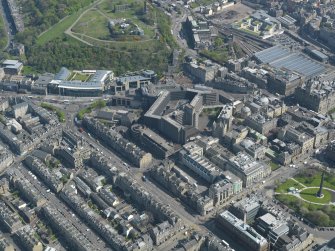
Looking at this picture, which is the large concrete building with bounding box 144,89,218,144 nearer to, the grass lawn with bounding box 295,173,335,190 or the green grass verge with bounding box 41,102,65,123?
the green grass verge with bounding box 41,102,65,123

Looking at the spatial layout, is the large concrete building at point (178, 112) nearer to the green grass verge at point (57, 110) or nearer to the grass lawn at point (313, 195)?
the green grass verge at point (57, 110)

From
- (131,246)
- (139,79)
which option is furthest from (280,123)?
(131,246)

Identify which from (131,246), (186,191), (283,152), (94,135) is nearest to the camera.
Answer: (131,246)

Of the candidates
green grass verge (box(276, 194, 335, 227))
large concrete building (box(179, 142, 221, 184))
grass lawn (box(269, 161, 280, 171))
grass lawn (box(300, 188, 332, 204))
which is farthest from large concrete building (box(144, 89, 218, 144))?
grass lawn (box(300, 188, 332, 204))

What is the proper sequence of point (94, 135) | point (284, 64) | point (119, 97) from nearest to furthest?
1. point (94, 135)
2. point (119, 97)
3. point (284, 64)

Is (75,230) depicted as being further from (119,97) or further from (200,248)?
(119,97)

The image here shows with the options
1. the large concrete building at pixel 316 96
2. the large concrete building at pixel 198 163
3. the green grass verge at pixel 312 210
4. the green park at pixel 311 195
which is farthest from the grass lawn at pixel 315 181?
the large concrete building at pixel 316 96
